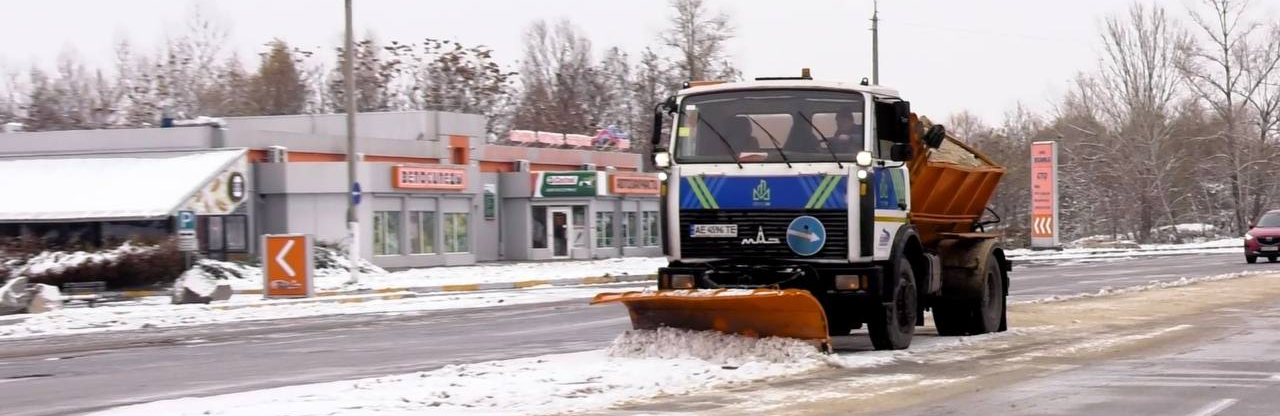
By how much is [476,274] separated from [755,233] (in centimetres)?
3138

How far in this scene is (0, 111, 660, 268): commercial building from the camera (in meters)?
42.5

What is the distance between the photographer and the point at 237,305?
29.8m

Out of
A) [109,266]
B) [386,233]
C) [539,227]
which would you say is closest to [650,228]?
[539,227]

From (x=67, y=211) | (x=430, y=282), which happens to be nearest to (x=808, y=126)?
(x=430, y=282)

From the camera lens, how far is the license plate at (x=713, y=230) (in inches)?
570

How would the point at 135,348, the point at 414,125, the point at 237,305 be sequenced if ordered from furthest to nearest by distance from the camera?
the point at 414,125 → the point at 237,305 → the point at 135,348

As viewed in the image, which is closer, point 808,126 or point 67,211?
point 808,126

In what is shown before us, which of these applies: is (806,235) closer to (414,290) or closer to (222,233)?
(414,290)

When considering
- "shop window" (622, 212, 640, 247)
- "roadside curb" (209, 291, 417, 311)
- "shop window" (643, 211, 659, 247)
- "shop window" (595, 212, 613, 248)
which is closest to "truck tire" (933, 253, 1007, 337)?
"roadside curb" (209, 291, 417, 311)

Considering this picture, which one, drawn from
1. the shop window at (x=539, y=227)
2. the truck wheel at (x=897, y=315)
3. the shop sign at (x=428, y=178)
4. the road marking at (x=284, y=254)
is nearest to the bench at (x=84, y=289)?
the road marking at (x=284, y=254)

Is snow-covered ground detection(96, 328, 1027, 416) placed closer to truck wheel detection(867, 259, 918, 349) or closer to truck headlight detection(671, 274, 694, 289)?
truck wheel detection(867, 259, 918, 349)

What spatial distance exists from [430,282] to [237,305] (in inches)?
427

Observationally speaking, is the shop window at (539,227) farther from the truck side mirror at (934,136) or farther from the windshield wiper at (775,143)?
the windshield wiper at (775,143)

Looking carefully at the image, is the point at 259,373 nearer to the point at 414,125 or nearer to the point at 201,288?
the point at 201,288
